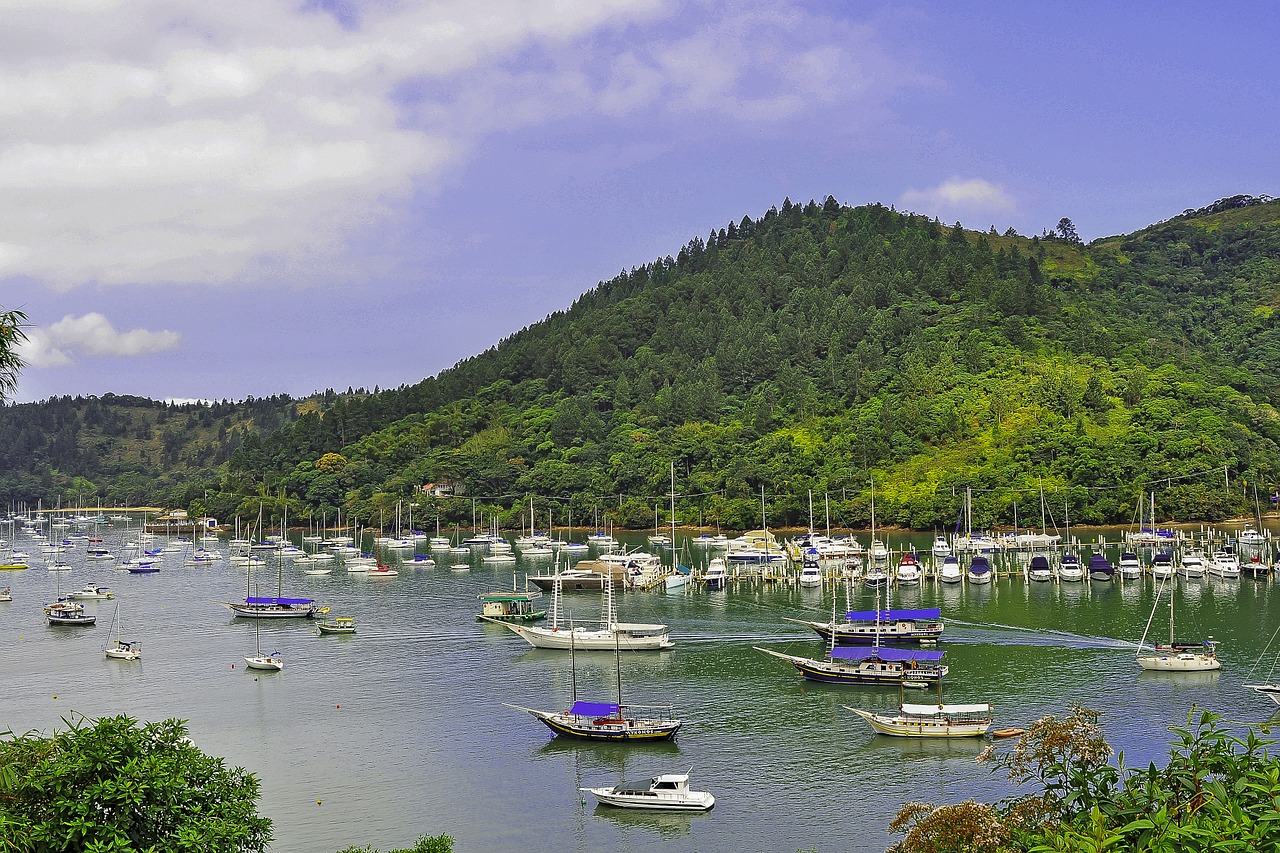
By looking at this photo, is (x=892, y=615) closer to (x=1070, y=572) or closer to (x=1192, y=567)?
(x=1070, y=572)

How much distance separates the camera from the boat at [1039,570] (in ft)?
287

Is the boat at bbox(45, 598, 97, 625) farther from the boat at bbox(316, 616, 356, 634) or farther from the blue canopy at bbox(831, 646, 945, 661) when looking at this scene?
the blue canopy at bbox(831, 646, 945, 661)

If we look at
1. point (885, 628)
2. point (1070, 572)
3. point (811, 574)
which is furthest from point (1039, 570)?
point (885, 628)

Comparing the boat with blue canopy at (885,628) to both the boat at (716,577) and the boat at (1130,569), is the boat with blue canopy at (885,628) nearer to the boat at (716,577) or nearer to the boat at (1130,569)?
the boat at (716,577)

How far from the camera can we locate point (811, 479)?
13212 centimetres

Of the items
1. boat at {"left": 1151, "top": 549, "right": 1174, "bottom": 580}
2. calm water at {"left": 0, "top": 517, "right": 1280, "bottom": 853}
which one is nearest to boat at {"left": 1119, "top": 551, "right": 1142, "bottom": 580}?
boat at {"left": 1151, "top": 549, "right": 1174, "bottom": 580}

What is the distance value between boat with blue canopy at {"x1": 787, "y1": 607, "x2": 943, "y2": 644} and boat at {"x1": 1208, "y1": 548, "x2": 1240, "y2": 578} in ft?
110

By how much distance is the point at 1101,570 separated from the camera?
8681 centimetres

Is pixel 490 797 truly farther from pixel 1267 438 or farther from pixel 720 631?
pixel 1267 438

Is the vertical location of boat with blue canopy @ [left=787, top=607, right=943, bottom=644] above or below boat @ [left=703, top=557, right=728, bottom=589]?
below

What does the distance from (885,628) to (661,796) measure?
2819cm

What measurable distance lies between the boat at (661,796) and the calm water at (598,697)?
0.49 metres

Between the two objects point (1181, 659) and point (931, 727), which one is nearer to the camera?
point (931, 727)

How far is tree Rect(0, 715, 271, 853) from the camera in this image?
63.7ft
